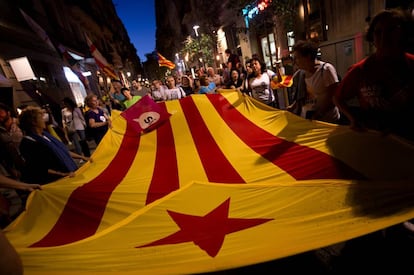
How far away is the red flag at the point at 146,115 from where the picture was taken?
4.36 m

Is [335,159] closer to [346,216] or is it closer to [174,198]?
[346,216]

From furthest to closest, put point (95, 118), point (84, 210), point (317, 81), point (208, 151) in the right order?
point (95, 118) < point (208, 151) < point (317, 81) < point (84, 210)

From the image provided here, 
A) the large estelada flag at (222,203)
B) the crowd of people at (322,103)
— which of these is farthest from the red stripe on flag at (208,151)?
the crowd of people at (322,103)

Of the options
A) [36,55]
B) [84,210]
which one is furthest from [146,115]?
[36,55]

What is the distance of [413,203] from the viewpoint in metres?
1.51

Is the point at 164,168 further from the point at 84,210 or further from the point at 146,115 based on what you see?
the point at 146,115

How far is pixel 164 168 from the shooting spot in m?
3.10

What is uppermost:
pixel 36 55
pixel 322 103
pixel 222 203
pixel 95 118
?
pixel 36 55

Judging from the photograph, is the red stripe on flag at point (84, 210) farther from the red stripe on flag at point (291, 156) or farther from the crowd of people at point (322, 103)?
the red stripe on flag at point (291, 156)

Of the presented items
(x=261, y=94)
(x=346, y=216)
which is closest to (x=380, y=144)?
(x=346, y=216)

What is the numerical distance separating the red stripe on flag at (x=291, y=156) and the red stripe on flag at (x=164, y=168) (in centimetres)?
97

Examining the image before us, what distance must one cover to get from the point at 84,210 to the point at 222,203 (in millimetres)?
1311

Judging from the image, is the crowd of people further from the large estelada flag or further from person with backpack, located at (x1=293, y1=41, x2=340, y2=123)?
the large estelada flag

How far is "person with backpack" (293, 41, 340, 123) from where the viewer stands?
270 cm
